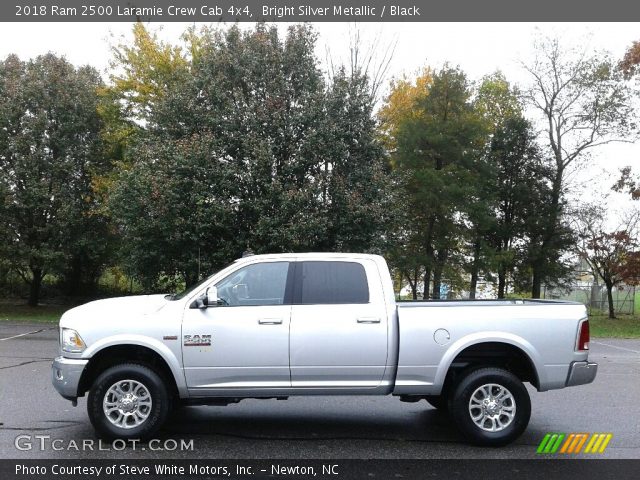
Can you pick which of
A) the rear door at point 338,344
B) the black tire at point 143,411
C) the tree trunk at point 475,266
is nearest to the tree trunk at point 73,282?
the tree trunk at point 475,266

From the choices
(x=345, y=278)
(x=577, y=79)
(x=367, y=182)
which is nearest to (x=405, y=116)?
(x=367, y=182)

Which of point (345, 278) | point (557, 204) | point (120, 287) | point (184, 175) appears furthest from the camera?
point (557, 204)

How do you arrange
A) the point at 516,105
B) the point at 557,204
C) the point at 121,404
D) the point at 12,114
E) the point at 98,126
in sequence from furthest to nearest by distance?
1. the point at 516,105
2. the point at 557,204
3. the point at 98,126
4. the point at 12,114
5. the point at 121,404

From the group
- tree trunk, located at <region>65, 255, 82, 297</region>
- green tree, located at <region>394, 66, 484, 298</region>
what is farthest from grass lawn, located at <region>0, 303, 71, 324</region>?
green tree, located at <region>394, 66, 484, 298</region>

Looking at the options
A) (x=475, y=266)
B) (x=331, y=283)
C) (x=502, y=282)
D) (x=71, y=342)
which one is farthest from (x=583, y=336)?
(x=502, y=282)

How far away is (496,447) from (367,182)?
41.6 ft

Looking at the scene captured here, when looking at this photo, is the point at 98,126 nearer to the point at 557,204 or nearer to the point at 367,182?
the point at 367,182

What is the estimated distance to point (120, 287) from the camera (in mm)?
32000

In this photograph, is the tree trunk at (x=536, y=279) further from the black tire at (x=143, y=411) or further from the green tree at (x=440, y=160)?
the black tire at (x=143, y=411)

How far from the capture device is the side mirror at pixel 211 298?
6090 millimetres

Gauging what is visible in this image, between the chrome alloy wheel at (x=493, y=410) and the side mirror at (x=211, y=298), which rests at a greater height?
the side mirror at (x=211, y=298)

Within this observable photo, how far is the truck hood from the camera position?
6.12 meters

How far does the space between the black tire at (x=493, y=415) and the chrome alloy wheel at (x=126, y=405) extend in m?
3.15

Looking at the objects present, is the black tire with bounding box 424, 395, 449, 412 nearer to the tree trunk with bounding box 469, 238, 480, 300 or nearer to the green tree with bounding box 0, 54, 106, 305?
the green tree with bounding box 0, 54, 106, 305
